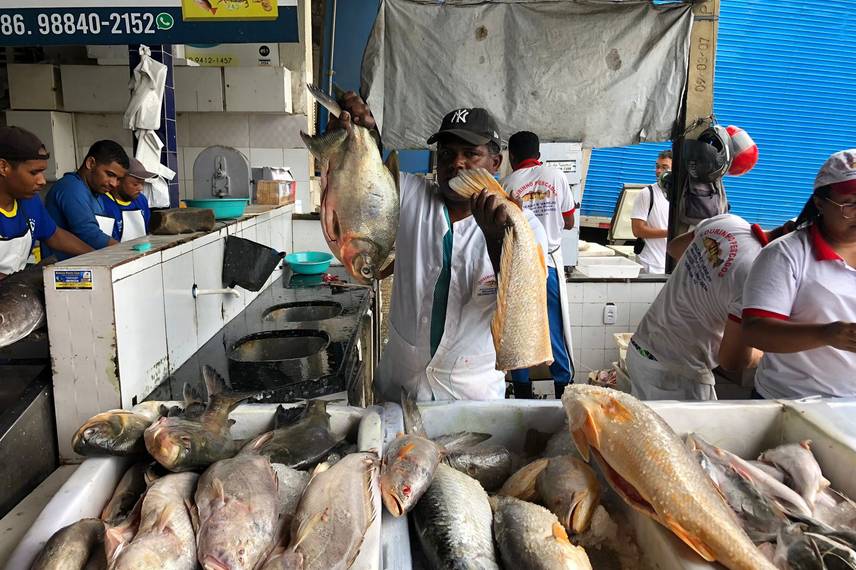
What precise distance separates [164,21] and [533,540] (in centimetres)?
395

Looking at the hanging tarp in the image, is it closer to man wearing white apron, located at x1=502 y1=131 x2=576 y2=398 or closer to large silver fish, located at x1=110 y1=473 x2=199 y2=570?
man wearing white apron, located at x1=502 y1=131 x2=576 y2=398

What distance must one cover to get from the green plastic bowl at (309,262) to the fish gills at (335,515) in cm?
399

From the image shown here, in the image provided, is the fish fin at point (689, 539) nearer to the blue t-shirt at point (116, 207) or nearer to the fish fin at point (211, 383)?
the fish fin at point (211, 383)

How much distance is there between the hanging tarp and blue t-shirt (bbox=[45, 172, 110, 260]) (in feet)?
8.59

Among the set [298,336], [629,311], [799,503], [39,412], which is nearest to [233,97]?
[298,336]

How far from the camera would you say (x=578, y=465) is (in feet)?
5.54

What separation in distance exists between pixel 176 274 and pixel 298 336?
1.02 meters

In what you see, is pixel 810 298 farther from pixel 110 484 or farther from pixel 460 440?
pixel 110 484

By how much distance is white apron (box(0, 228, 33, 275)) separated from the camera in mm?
3789

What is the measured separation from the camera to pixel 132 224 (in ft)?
16.8

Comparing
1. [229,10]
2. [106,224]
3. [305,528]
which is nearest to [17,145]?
[106,224]

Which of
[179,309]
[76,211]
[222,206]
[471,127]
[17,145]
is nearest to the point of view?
[471,127]

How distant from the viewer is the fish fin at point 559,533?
1406 millimetres

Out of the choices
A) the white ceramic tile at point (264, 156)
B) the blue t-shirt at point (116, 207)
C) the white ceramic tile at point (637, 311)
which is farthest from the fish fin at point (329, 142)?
the white ceramic tile at point (264, 156)
